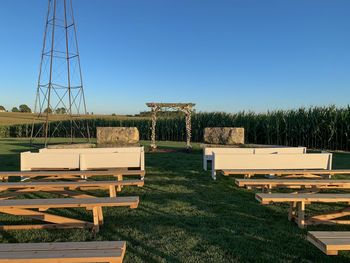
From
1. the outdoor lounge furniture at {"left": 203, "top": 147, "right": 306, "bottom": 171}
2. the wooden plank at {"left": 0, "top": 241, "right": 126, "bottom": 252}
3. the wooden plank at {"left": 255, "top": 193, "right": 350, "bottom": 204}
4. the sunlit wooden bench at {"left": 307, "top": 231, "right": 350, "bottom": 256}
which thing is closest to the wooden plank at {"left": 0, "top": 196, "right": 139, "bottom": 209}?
the wooden plank at {"left": 0, "top": 241, "right": 126, "bottom": 252}

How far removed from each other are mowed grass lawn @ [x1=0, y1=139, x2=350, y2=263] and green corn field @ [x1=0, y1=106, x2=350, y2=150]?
12.2 metres

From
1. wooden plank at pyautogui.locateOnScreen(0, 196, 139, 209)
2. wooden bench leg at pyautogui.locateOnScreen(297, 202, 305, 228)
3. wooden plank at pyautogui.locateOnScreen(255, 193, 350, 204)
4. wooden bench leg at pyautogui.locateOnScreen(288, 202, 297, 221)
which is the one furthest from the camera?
wooden bench leg at pyautogui.locateOnScreen(288, 202, 297, 221)

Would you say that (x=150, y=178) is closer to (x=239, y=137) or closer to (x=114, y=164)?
(x=114, y=164)

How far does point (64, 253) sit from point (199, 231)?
170cm

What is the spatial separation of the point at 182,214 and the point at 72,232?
4.67 ft

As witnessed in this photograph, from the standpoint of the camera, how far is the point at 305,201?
3.40m

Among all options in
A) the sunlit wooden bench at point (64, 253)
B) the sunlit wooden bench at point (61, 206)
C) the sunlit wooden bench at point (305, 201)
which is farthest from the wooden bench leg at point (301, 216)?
the sunlit wooden bench at point (64, 253)

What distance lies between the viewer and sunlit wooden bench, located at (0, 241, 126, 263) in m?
2.03

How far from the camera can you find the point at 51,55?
415 inches

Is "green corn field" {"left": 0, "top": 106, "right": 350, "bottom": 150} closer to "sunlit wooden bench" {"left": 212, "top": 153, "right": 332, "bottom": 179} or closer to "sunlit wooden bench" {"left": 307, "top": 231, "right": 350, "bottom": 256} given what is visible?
"sunlit wooden bench" {"left": 212, "top": 153, "right": 332, "bottom": 179}

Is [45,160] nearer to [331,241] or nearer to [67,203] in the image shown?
[67,203]

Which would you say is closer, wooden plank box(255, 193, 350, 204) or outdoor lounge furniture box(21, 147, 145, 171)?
wooden plank box(255, 193, 350, 204)

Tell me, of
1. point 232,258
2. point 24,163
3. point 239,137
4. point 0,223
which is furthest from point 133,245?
point 239,137

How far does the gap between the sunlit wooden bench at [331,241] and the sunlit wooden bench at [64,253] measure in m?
1.50
